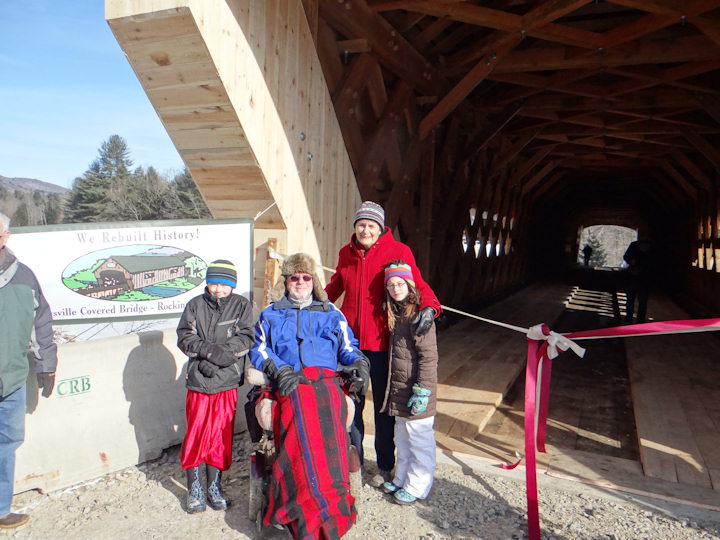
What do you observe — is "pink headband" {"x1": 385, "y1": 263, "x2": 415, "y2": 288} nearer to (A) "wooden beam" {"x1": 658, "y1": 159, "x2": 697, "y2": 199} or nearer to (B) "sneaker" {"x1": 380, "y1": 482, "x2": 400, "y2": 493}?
(B) "sneaker" {"x1": 380, "y1": 482, "x2": 400, "y2": 493}

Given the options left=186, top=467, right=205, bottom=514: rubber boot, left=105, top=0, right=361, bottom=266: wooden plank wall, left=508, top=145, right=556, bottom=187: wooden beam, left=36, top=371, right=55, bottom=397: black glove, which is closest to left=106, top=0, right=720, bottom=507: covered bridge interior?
left=105, top=0, right=361, bottom=266: wooden plank wall

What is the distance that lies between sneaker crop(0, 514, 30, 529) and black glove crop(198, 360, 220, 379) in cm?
109

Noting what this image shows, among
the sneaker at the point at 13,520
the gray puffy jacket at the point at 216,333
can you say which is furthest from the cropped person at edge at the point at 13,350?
the gray puffy jacket at the point at 216,333

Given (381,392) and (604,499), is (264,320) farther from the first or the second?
(604,499)

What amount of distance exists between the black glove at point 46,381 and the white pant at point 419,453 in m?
1.84

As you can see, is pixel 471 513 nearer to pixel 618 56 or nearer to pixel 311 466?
pixel 311 466

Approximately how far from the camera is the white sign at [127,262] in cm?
312

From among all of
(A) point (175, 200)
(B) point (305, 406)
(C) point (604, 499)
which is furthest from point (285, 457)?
(A) point (175, 200)

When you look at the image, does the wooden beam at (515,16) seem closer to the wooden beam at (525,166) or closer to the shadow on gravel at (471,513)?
the shadow on gravel at (471,513)

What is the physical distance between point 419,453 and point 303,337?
0.88 meters

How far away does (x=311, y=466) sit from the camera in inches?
88.0

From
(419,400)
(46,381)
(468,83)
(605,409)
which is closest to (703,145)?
(468,83)

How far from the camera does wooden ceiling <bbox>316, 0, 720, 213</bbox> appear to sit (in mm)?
4723

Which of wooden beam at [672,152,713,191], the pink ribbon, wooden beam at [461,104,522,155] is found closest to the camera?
the pink ribbon
